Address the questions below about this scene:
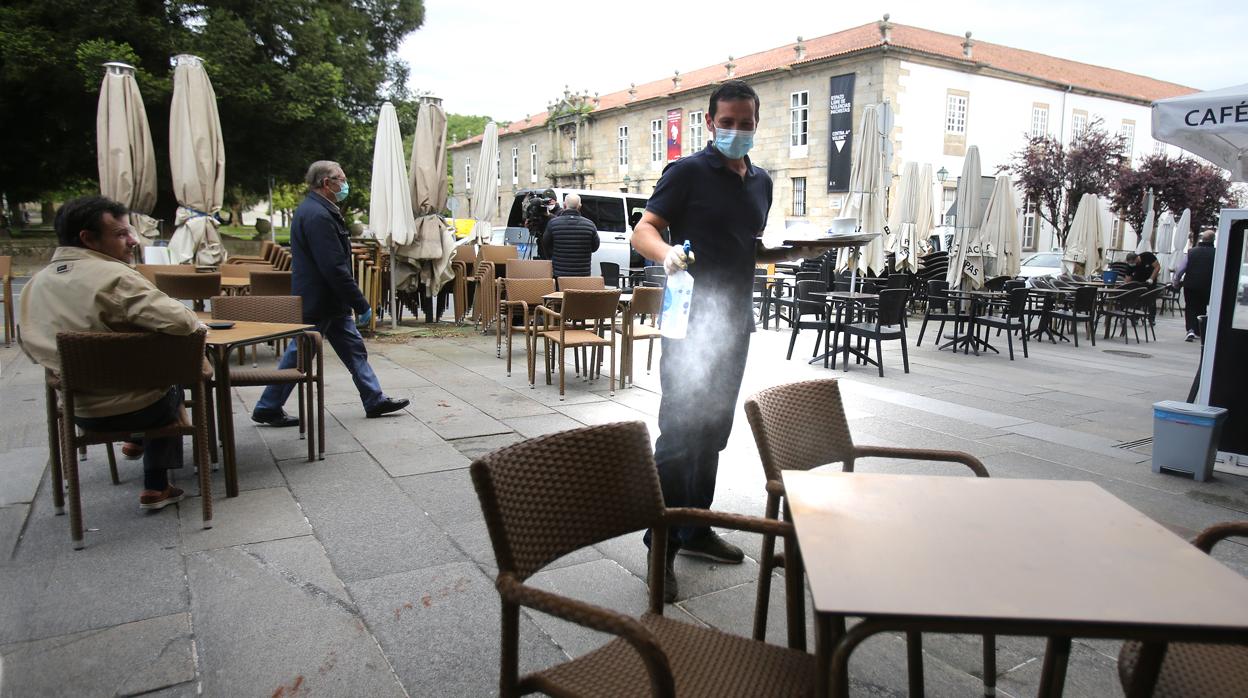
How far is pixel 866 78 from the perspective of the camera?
1033 inches

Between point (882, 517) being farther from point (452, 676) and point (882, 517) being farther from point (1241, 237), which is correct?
point (1241, 237)

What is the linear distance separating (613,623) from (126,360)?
277 centimetres

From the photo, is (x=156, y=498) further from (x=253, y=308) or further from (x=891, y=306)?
(x=891, y=306)

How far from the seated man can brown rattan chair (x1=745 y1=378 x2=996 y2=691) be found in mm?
2570

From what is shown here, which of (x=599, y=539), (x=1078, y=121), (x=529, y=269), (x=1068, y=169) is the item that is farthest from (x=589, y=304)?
(x=1078, y=121)

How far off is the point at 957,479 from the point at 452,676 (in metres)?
1.56

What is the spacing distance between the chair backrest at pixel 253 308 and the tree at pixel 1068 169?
1100 inches

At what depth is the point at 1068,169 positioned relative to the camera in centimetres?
2678

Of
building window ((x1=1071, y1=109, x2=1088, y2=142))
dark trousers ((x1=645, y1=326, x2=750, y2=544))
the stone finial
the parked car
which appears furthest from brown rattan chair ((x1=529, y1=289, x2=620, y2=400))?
building window ((x1=1071, y1=109, x2=1088, y2=142))

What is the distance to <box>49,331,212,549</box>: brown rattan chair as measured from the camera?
9.96ft

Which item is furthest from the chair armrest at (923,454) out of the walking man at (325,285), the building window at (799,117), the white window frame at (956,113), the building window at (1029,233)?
the building window at (1029,233)

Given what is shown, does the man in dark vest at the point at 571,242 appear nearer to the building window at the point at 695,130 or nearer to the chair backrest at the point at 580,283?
the chair backrest at the point at 580,283

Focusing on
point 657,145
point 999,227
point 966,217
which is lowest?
point 999,227

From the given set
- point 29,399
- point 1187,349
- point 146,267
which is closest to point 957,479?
point 29,399
